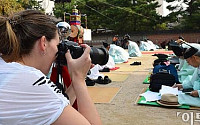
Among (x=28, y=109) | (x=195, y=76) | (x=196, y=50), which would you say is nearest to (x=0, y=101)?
(x=28, y=109)

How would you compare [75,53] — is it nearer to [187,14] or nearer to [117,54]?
[117,54]

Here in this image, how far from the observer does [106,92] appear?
4.39m

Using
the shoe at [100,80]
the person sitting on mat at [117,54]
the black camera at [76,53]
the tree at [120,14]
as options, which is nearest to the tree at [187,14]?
the tree at [120,14]

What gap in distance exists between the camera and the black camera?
113cm

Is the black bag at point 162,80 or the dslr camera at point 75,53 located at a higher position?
the dslr camera at point 75,53

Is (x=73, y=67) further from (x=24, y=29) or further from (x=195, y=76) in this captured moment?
(x=195, y=76)

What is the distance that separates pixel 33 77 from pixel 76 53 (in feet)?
1.28

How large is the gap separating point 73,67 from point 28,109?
316mm

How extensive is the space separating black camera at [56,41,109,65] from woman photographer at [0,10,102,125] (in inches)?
1.5

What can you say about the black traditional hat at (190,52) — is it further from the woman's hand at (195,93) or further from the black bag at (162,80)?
the black bag at (162,80)

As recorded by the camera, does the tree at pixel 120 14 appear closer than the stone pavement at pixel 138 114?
No

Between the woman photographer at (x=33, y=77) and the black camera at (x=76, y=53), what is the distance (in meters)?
0.04

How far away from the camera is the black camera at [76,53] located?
3.70 feet

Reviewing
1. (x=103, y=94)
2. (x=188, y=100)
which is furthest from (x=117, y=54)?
(x=188, y=100)
